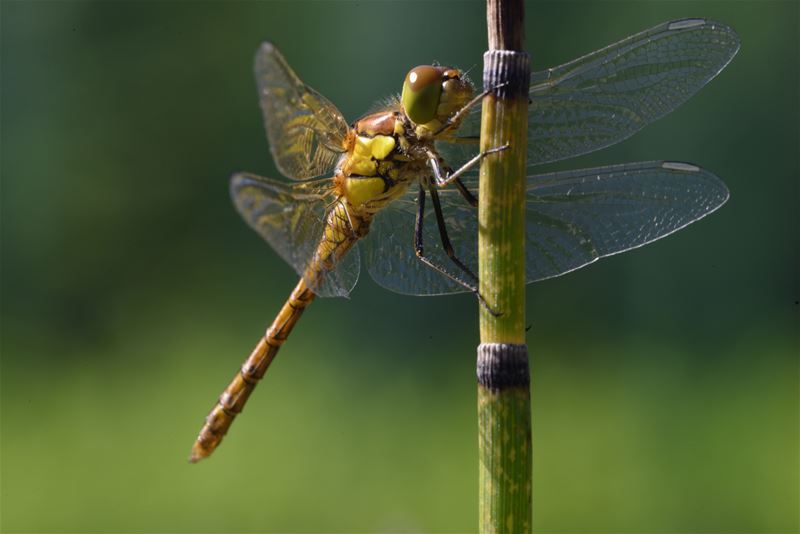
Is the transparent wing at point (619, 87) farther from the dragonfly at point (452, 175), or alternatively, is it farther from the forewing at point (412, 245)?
the forewing at point (412, 245)

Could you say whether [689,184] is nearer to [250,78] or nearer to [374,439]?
[374,439]

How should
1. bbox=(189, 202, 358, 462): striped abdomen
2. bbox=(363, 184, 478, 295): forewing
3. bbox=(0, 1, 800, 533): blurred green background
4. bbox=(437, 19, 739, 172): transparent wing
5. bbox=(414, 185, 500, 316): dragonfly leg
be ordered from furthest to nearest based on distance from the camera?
A: bbox=(0, 1, 800, 533): blurred green background → bbox=(189, 202, 358, 462): striped abdomen → bbox=(363, 184, 478, 295): forewing → bbox=(414, 185, 500, 316): dragonfly leg → bbox=(437, 19, 739, 172): transparent wing

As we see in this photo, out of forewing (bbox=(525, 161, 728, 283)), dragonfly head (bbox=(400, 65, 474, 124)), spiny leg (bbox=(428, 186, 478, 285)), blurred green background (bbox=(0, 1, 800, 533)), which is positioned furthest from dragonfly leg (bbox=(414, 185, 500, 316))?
blurred green background (bbox=(0, 1, 800, 533))

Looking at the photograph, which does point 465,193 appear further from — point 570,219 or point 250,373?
point 250,373

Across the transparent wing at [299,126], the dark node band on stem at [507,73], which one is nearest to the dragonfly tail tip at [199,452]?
the transparent wing at [299,126]

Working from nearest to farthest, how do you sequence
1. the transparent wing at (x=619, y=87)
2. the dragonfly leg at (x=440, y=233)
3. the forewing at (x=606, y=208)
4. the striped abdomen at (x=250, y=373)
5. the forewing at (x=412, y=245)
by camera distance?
the transparent wing at (x=619, y=87), the forewing at (x=606, y=208), the dragonfly leg at (x=440, y=233), the forewing at (x=412, y=245), the striped abdomen at (x=250, y=373)

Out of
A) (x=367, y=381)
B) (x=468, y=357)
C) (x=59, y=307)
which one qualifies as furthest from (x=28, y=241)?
(x=468, y=357)

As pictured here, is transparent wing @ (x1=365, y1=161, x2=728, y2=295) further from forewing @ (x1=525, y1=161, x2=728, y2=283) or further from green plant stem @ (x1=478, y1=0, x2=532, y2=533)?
green plant stem @ (x1=478, y1=0, x2=532, y2=533)
